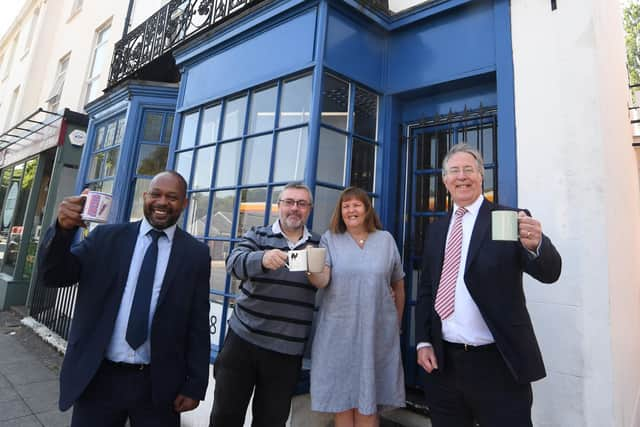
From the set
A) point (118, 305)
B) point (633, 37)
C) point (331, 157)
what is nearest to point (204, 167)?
point (331, 157)

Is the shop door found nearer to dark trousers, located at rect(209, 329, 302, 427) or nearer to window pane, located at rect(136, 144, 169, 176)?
dark trousers, located at rect(209, 329, 302, 427)

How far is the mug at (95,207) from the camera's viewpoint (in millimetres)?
1488

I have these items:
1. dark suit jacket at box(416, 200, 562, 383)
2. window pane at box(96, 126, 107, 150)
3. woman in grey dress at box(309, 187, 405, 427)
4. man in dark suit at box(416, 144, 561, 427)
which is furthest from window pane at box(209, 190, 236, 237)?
window pane at box(96, 126, 107, 150)

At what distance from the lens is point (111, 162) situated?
221 inches

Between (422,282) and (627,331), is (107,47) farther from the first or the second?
(627,331)

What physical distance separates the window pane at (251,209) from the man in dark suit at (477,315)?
1.71 metres

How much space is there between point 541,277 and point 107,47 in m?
9.78

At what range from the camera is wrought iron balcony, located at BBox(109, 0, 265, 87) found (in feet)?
12.5

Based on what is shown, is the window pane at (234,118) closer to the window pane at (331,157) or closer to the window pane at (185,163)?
the window pane at (185,163)

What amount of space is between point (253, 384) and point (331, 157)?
1885 mm

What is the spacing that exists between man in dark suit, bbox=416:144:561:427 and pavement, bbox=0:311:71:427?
344 cm

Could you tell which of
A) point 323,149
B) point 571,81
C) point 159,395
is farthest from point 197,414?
point 571,81

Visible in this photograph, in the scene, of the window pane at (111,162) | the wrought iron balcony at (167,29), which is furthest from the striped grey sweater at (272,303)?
the window pane at (111,162)

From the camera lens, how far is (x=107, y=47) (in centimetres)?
790
